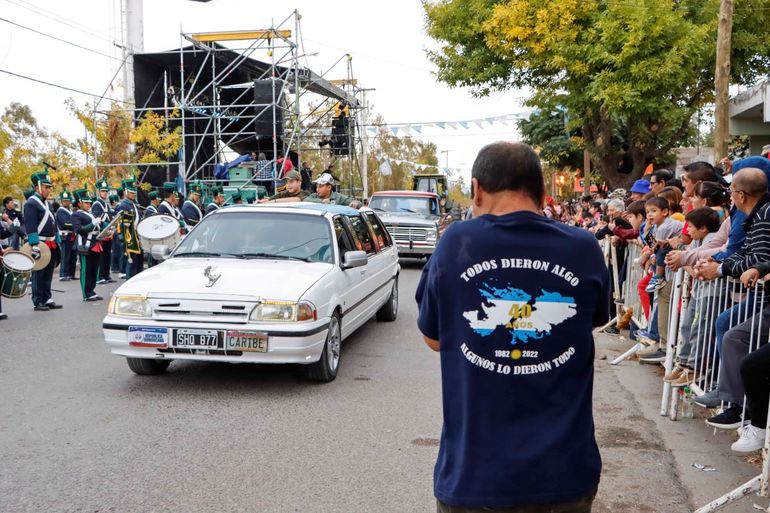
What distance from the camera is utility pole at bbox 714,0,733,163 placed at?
11820 millimetres

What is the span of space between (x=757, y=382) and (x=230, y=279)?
4325 mm

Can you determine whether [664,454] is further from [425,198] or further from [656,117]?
[425,198]

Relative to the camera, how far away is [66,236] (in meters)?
16.1

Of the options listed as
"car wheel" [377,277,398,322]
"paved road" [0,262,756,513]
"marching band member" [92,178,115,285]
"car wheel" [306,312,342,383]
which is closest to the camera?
"paved road" [0,262,756,513]

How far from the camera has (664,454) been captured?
17.3ft

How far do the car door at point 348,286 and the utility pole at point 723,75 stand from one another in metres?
6.46

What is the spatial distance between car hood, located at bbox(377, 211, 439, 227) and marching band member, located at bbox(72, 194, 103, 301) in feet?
26.7

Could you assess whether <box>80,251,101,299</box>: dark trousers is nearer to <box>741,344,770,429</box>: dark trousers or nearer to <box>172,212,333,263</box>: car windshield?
<box>172,212,333,263</box>: car windshield

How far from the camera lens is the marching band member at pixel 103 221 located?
50.4ft

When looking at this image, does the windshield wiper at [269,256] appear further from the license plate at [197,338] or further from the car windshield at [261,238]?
the license plate at [197,338]

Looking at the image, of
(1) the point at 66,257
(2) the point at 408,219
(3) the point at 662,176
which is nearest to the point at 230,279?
(3) the point at 662,176

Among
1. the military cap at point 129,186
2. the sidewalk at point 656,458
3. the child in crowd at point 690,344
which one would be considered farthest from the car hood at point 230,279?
the military cap at point 129,186

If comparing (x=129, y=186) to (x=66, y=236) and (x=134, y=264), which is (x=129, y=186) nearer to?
(x=134, y=264)

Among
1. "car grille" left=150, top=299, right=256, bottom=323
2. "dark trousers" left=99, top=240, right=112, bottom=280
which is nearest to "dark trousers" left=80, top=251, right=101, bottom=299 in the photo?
"dark trousers" left=99, top=240, right=112, bottom=280
